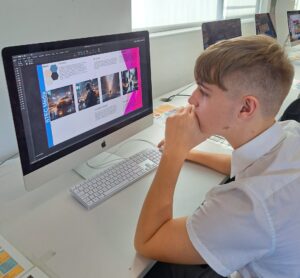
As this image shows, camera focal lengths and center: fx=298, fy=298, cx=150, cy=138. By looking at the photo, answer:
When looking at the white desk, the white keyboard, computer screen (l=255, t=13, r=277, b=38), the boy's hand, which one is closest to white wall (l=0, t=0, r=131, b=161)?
the white desk

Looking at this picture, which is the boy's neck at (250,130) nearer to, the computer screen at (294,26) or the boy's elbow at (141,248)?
the boy's elbow at (141,248)

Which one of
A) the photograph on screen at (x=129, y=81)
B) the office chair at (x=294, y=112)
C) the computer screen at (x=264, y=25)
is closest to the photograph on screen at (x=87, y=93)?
the photograph on screen at (x=129, y=81)

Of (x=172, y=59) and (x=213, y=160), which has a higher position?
(x=172, y=59)

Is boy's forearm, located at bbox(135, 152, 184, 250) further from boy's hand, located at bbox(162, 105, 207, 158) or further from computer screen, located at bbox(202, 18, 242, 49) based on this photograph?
computer screen, located at bbox(202, 18, 242, 49)

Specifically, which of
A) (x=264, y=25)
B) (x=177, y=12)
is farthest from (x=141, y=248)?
(x=264, y=25)

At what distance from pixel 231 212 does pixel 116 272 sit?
30cm

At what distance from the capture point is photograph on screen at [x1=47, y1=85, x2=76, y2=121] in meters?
0.86

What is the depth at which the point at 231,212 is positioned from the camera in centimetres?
65

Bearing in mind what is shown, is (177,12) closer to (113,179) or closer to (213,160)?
(213,160)

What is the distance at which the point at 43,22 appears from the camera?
3.86 ft

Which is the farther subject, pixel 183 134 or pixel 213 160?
pixel 213 160

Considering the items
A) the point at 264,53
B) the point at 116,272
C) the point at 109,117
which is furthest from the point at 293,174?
the point at 109,117

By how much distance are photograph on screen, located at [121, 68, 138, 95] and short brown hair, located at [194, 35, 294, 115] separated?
1.26ft

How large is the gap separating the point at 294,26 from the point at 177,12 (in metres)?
1.53
